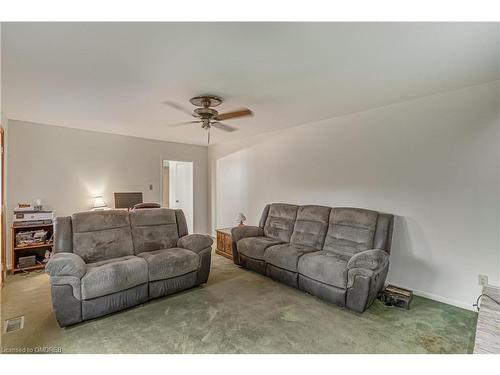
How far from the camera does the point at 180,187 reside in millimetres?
6734

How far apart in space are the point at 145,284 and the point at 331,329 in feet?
6.68

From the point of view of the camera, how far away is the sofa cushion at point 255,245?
370cm

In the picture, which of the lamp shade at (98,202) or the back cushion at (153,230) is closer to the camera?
the back cushion at (153,230)

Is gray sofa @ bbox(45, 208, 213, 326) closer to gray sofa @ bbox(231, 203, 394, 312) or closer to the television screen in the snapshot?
gray sofa @ bbox(231, 203, 394, 312)

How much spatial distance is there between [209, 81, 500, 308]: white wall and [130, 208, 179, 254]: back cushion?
2294mm

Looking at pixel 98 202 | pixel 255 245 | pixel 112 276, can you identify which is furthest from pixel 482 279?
pixel 98 202

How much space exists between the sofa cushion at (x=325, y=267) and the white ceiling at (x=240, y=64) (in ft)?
6.44

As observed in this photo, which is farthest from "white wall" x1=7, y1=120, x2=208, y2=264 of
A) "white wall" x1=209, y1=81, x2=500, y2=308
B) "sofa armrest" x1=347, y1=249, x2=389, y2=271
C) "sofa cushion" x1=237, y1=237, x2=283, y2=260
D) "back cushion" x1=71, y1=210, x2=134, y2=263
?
"sofa armrest" x1=347, y1=249, x2=389, y2=271

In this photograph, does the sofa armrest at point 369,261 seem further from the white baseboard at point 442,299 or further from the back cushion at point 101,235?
the back cushion at point 101,235

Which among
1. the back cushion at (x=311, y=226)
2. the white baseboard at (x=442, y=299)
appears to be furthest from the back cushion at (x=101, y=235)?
the white baseboard at (x=442, y=299)

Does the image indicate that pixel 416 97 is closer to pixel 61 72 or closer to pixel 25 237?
pixel 61 72

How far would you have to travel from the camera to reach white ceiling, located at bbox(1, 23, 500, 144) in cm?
165

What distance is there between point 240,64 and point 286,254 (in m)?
2.38

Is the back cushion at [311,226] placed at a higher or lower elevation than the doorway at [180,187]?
lower
